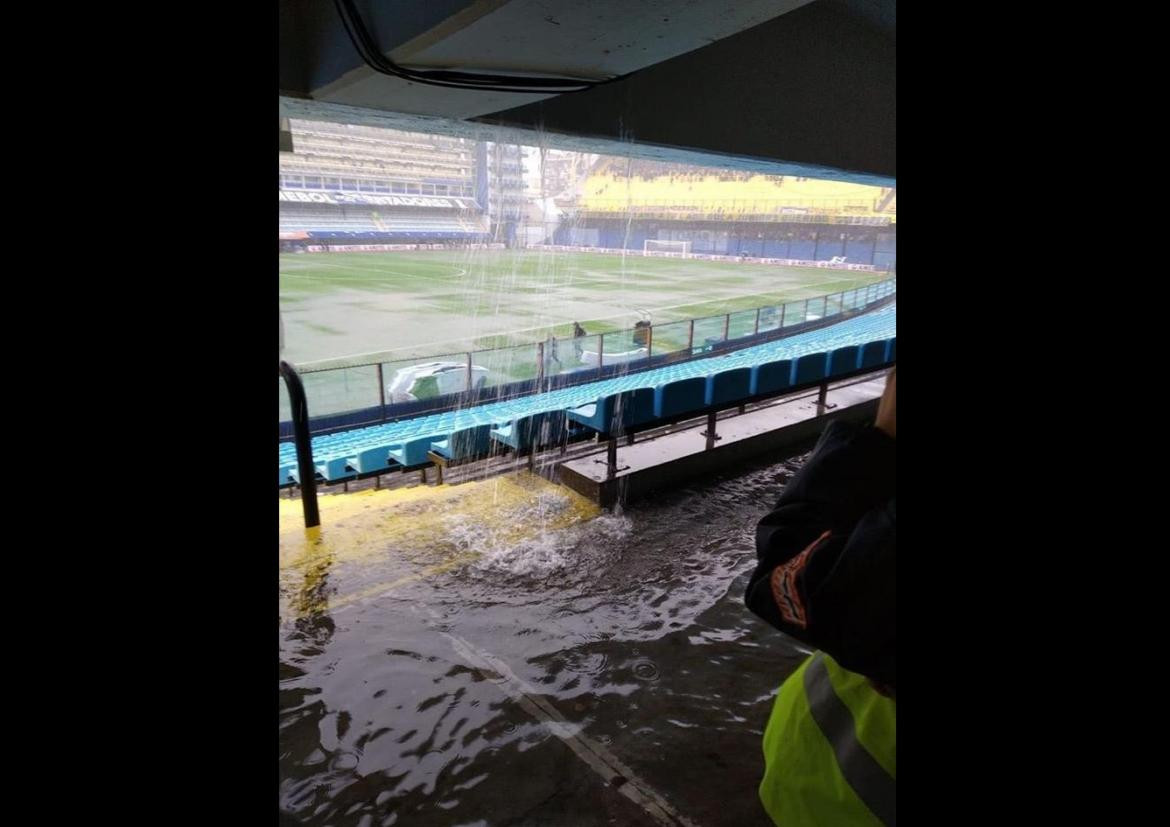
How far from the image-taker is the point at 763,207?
107 ft

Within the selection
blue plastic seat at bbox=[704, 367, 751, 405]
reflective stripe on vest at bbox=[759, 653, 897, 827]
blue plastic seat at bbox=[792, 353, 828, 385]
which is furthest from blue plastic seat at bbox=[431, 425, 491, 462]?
reflective stripe on vest at bbox=[759, 653, 897, 827]

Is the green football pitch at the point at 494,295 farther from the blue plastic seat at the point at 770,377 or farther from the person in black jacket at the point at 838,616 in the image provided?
the person in black jacket at the point at 838,616

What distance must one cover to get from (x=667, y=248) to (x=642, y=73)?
41.0 metres

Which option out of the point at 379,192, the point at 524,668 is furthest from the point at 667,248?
the point at 524,668

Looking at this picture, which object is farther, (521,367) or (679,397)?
(521,367)

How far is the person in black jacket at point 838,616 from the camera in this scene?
0.77 meters

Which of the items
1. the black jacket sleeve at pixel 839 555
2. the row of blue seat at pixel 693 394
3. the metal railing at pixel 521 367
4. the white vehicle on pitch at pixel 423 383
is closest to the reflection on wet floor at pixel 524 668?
the row of blue seat at pixel 693 394

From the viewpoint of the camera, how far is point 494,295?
149ft

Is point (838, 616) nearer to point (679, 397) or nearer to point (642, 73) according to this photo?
point (642, 73)

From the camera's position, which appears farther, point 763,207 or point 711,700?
point 763,207

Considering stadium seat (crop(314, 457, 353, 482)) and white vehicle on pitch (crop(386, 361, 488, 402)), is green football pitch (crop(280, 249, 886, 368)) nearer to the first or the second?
white vehicle on pitch (crop(386, 361, 488, 402))
